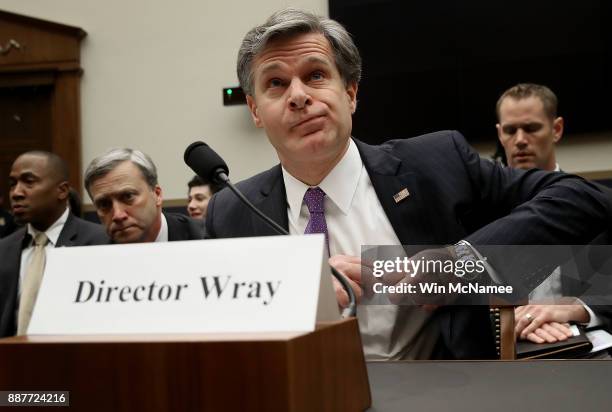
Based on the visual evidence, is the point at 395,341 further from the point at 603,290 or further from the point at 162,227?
the point at 162,227

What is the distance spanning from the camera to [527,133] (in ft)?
9.56

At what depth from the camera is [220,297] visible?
2.49ft

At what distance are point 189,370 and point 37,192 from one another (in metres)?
3.07

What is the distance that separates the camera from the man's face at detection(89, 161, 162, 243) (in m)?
2.84

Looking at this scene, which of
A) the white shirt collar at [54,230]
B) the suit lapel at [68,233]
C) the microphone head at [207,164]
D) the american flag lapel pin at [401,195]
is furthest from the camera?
the white shirt collar at [54,230]

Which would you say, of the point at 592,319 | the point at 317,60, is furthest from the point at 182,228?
the point at 592,319

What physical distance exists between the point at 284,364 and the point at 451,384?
1.17ft

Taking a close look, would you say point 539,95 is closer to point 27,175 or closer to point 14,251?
point 14,251

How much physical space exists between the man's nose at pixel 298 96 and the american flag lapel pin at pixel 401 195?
11.6 inches

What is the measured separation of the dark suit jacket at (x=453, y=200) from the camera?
1.47m

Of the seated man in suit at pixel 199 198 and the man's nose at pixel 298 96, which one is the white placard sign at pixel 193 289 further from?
the seated man in suit at pixel 199 198

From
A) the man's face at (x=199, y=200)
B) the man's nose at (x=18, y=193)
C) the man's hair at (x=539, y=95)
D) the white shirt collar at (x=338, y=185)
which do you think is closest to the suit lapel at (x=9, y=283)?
the man's nose at (x=18, y=193)

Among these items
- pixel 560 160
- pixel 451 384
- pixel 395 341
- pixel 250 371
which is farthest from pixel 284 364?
pixel 560 160

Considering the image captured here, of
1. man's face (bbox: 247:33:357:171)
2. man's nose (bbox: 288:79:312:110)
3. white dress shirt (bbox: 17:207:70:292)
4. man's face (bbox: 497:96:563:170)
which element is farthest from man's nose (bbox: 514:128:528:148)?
white dress shirt (bbox: 17:207:70:292)
